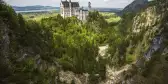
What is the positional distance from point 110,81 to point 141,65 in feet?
36.4

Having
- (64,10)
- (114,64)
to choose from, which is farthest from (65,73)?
(64,10)

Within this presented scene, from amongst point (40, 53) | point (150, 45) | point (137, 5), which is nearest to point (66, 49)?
point (40, 53)

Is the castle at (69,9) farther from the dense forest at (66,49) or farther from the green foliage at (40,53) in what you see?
Answer: the green foliage at (40,53)

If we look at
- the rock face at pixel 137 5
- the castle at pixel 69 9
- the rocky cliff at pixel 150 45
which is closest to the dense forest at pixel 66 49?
the rocky cliff at pixel 150 45

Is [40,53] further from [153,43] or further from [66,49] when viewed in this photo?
[153,43]

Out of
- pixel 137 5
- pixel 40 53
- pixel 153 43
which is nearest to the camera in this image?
pixel 40 53

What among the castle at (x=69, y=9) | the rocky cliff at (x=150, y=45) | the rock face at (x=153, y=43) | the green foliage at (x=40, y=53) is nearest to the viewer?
the green foliage at (x=40, y=53)

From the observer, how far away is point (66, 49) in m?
83.9

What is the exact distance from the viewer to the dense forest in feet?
150

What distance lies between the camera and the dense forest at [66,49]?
150 feet

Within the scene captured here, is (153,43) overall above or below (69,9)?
below

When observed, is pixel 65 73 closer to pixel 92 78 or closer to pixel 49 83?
pixel 92 78

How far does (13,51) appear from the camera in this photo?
47438 millimetres

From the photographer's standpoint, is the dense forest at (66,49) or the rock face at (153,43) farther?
the rock face at (153,43)
